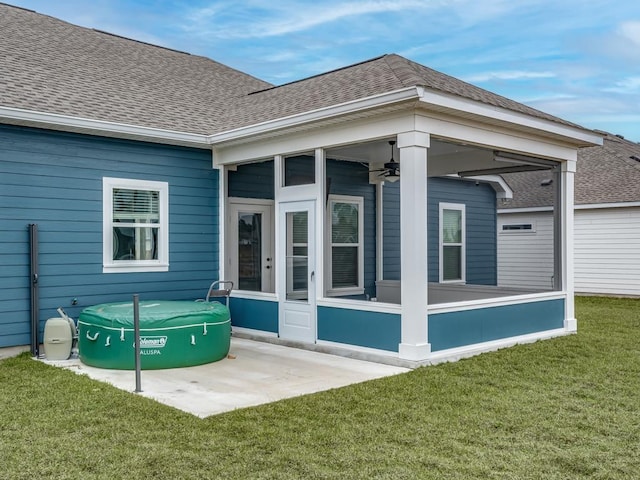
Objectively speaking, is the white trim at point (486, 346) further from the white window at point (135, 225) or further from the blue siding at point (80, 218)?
the white window at point (135, 225)

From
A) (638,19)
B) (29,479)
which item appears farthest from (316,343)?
(638,19)

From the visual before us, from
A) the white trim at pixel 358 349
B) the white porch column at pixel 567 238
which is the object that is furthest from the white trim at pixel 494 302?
the white trim at pixel 358 349

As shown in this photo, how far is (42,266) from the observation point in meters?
7.37

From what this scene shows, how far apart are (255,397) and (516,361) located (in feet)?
10.3

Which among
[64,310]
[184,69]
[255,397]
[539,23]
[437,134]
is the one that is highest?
[539,23]

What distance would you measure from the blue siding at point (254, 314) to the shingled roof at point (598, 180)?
10350mm

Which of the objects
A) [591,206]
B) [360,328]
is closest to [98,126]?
[360,328]

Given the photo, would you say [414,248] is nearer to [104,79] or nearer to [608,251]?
[104,79]

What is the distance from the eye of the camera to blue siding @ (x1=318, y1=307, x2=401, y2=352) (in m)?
6.84

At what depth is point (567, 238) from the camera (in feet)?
29.0

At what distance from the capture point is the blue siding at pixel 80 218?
282 inches

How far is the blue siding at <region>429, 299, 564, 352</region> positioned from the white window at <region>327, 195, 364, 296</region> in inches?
119

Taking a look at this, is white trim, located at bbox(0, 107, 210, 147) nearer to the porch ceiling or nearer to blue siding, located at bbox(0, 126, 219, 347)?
blue siding, located at bbox(0, 126, 219, 347)

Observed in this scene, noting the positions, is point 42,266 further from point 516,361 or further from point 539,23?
point 539,23
